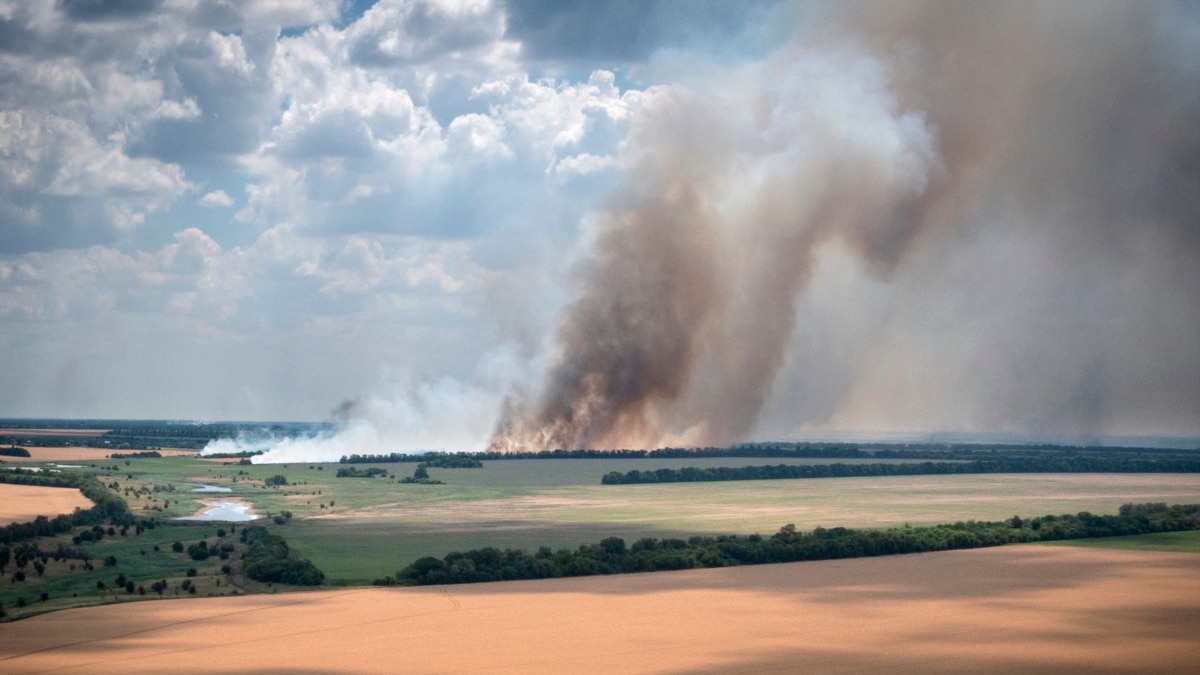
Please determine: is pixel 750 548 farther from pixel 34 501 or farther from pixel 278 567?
pixel 34 501

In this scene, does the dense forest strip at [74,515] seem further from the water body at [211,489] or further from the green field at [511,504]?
the water body at [211,489]

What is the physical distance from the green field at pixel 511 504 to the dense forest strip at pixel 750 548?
363 cm

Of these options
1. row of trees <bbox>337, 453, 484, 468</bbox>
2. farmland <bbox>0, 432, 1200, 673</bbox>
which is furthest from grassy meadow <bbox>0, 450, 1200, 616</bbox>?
row of trees <bbox>337, 453, 484, 468</bbox>

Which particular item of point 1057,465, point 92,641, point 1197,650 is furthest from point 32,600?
point 1057,465

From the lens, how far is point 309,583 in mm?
44500

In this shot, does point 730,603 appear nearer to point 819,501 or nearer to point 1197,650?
point 1197,650

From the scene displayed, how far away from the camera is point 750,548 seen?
51.2m

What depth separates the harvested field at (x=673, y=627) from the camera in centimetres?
3141

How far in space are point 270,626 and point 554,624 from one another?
8321 millimetres

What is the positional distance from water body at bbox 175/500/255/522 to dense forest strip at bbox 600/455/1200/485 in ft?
100

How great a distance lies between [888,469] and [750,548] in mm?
68989

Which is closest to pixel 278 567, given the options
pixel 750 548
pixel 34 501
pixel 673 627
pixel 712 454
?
pixel 673 627

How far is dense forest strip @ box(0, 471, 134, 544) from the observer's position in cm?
5766

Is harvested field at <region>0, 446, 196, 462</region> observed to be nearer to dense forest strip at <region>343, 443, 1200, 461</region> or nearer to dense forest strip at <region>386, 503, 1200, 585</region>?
dense forest strip at <region>343, 443, 1200, 461</region>
